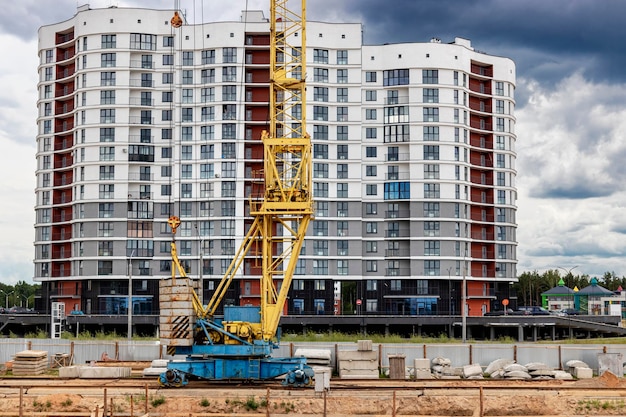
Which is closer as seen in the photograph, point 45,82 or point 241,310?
point 241,310

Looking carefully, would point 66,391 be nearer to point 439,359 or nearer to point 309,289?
point 439,359

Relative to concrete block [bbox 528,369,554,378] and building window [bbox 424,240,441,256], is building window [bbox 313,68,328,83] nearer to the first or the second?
building window [bbox 424,240,441,256]

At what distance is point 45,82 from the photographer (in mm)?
121188

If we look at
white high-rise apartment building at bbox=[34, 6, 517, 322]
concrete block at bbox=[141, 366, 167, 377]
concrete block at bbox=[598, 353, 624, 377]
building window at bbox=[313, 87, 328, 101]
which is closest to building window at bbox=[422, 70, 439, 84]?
white high-rise apartment building at bbox=[34, 6, 517, 322]

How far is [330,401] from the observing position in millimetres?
39312

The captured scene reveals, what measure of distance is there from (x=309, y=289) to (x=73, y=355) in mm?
54898

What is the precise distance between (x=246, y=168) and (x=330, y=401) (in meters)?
74.0

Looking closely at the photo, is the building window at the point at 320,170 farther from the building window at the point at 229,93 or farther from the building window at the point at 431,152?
the building window at the point at 229,93

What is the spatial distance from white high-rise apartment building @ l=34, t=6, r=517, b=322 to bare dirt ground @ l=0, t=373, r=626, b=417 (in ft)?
216

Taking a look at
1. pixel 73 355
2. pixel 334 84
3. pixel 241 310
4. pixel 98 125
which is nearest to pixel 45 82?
pixel 98 125

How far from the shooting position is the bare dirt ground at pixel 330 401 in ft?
127

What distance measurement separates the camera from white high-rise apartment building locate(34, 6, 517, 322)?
360 ft

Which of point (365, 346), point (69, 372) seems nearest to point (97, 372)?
point (69, 372)

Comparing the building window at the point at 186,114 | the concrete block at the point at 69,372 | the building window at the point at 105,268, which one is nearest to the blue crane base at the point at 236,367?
the concrete block at the point at 69,372
